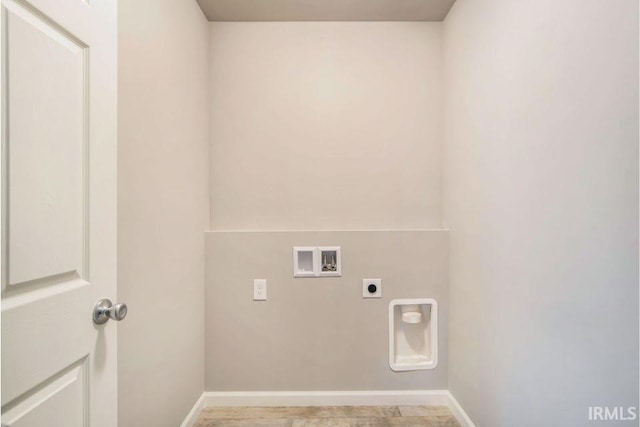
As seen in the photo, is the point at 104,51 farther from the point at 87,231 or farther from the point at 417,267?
the point at 417,267

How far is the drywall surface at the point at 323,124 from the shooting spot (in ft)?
6.70

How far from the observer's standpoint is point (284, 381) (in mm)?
1991

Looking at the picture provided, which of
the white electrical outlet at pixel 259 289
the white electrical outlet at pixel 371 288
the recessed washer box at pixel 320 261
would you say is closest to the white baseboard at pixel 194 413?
the white electrical outlet at pixel 259 289

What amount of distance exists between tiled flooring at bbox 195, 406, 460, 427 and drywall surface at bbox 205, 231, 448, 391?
11 centimetres

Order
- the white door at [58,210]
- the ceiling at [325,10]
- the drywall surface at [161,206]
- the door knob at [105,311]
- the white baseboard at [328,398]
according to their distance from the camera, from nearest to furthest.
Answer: the white door at [58,210] < the door knob at [105,311] < the drywall surface at [161,206] < the ceiling at [325,10] < the white baseboard at [328,398]

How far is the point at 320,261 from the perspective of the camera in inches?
78.2

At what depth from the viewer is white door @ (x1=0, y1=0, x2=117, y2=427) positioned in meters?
0.61

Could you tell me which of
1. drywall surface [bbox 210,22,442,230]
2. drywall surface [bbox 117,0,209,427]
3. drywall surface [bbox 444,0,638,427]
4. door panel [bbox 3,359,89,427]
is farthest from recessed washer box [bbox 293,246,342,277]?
door panel [bbox 3,359,89,427]

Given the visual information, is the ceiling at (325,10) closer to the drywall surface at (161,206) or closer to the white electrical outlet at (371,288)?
the drywall surface at (161,206)

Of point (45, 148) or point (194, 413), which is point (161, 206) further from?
→ point (194, 413)

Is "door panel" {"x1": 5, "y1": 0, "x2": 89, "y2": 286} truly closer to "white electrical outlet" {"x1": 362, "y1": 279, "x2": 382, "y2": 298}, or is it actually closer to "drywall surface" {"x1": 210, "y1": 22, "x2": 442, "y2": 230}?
"drywall surface" {"x1": 210, "y1": 22, "x2": 442, "y2": 230}

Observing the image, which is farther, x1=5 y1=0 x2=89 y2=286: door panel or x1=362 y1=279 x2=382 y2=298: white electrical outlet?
x1=362 y1=279 x2=382 y2=298: white electrical outlet

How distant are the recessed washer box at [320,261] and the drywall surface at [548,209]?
27.8 inches

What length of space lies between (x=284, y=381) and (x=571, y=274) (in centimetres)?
161
